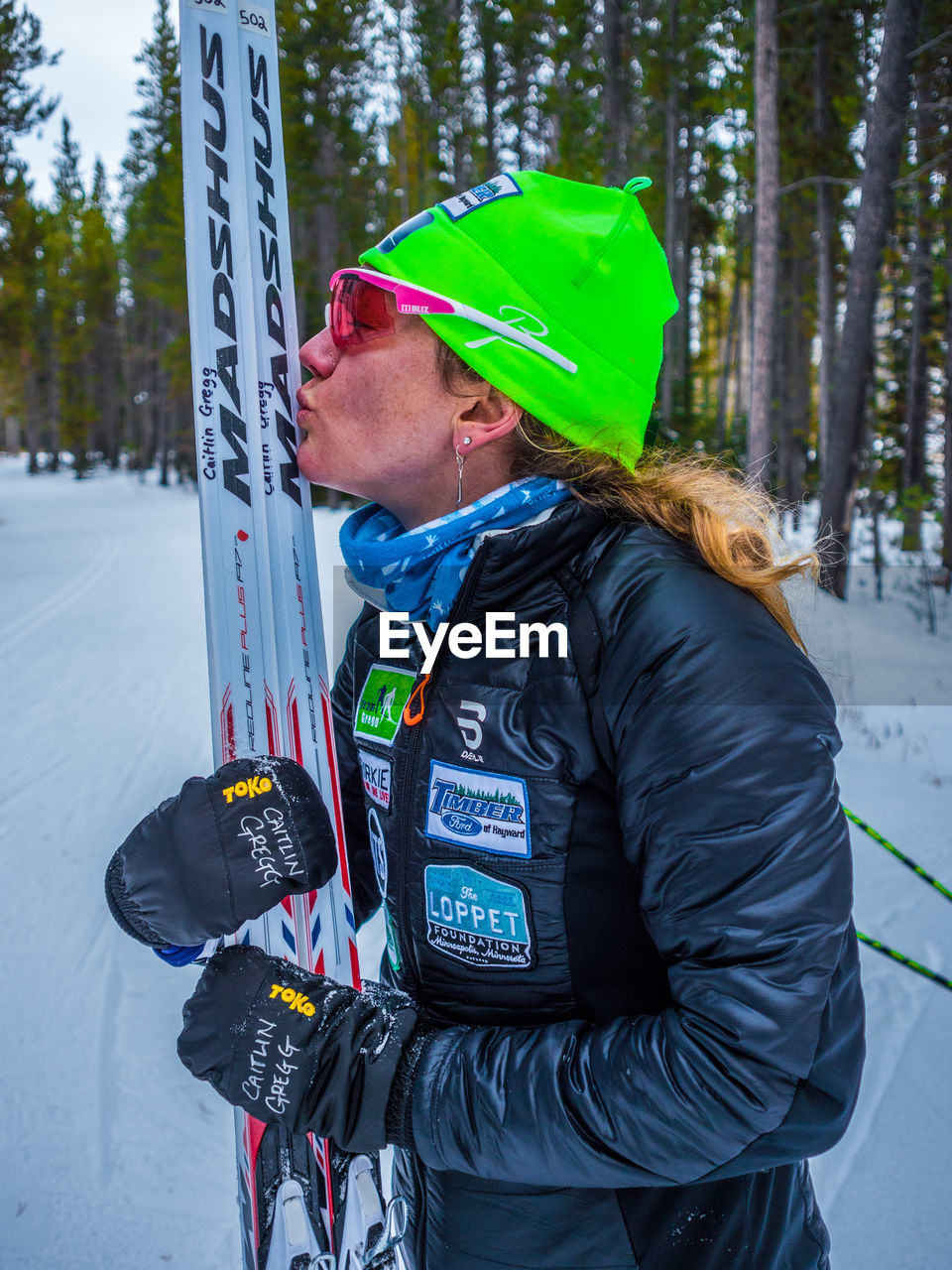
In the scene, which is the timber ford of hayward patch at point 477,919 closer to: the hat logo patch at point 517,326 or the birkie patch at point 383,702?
the birkie patch at point 383,702

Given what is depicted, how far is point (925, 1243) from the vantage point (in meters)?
2.32

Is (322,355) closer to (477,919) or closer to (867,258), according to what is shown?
(477,919)

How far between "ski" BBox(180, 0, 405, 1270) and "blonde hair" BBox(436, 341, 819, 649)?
2.18 feet

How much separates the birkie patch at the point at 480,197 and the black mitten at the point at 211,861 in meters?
0.97

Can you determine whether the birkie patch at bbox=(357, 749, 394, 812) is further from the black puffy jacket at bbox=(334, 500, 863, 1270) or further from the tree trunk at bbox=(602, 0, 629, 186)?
the tree trunk at bbox=(602, 0, 629, 186)

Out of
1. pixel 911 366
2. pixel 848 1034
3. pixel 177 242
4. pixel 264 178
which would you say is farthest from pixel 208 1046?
pixel 177 242

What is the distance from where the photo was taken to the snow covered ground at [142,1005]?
7.72ft

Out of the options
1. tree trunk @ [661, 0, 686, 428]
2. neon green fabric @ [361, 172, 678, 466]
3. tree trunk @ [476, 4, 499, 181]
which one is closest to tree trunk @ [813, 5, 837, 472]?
tree trunk @ [661, 0, 686, 428]

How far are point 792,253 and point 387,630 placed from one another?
20.4m

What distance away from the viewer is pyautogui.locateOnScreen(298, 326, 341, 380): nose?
1.39 meters

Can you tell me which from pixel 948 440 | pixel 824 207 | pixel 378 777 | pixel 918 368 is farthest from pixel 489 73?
pixel 378 777

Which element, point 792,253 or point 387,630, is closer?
point 387,630

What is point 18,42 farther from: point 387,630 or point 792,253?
point 387,630

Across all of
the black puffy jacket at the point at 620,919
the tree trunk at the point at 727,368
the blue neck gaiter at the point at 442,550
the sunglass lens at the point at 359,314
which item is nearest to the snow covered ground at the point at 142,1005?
the black puffy jacket at the point at 620,919
